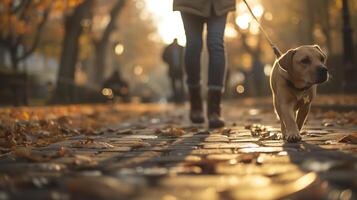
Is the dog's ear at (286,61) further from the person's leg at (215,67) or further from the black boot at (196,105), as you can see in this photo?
the black boot at (196,105)

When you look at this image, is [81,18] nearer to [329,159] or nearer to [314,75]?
[314,75]

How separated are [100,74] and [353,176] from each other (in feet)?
96.6

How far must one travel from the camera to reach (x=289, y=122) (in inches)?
187

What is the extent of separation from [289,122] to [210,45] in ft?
6.87

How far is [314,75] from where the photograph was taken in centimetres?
480

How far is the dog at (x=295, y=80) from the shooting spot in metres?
4.79

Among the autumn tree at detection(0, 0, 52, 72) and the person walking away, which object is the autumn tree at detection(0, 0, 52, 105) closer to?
the autumn tree at detection(0, 0, 52, 72)

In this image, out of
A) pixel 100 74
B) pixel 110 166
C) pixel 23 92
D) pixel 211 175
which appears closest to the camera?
pixel 211 175

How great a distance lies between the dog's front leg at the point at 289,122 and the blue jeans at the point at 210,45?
1.80 meters

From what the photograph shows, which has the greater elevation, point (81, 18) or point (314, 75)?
point (81, 18)

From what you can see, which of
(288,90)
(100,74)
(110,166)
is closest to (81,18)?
(100,74)

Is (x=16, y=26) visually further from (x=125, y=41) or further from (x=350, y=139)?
(x=125, y=41)

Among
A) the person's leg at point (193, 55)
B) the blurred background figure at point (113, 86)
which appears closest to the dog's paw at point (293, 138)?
the person's leg at point (193, 55)

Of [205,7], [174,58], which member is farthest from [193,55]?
[174,58]
